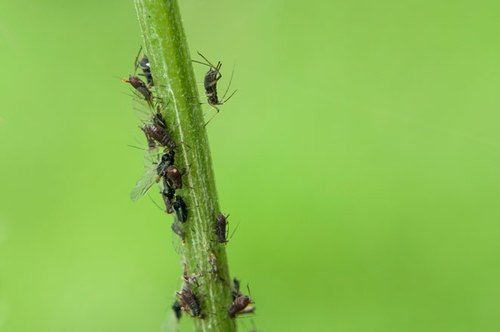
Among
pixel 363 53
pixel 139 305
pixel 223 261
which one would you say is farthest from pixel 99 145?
pixel 223 261

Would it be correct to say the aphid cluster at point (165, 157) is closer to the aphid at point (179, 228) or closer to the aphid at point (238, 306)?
the aphid at point (179, 228)

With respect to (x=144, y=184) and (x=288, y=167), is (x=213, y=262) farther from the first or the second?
(x=288, y=167)

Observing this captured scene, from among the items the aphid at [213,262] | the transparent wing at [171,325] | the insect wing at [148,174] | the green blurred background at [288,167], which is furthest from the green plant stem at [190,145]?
the green blurred background at [288,167]

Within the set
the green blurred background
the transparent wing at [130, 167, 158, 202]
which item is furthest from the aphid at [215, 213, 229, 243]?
the green blurred background

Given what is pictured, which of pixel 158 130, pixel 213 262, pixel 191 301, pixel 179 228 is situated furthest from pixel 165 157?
pixel 191 301

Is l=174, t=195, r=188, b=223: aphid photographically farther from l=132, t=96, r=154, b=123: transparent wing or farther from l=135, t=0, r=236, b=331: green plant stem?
l=132, t=96, r=154, b=123: transparent wing

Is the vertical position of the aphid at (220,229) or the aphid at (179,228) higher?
the aphid at (179,228)

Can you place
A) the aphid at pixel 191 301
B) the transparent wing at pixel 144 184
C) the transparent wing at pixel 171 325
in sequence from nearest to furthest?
the aphid at pixel 191 301
the transparent wing at pixel 144 184
the transparent wing at pixel 171 325
